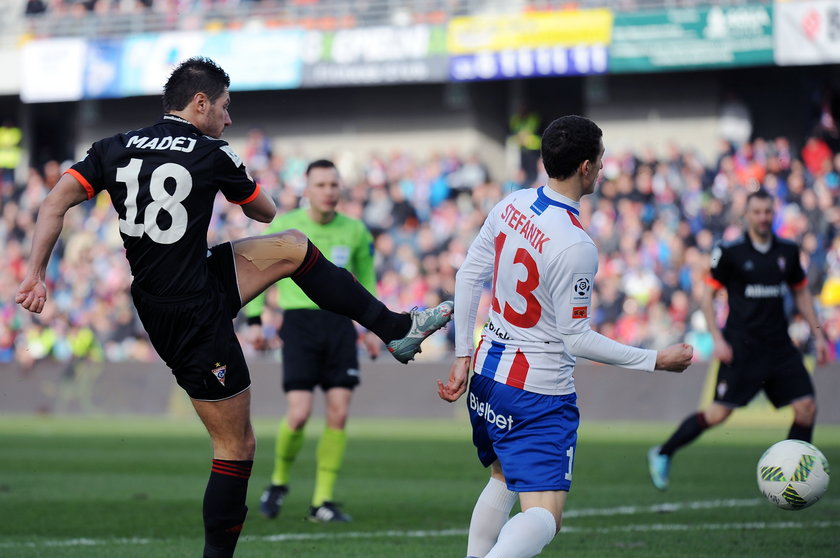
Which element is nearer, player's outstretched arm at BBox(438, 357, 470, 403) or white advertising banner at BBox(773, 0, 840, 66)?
player's outstretched arm at BBox(438, 357, 470, 403)

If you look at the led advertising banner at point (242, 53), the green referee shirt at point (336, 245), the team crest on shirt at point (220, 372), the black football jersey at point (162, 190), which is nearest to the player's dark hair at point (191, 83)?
the black football jersey at point (162, 190)

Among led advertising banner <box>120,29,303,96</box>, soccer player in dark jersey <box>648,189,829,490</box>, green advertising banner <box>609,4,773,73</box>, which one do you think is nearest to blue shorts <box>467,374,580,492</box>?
soccer player in dark jersey <box>648,189,829,490</box>

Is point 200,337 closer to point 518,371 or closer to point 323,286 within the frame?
point 323,286

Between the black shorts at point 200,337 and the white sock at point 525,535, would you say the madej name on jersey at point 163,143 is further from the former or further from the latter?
the white sock at point 525,535

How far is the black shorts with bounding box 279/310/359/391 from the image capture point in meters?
9.47

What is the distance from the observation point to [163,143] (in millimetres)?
5656

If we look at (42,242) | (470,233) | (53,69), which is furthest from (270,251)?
(53,69)

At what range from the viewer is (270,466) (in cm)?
1335

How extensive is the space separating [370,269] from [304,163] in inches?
690

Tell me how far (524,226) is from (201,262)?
1539 millimetres

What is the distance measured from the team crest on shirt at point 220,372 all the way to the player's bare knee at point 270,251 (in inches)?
20.7

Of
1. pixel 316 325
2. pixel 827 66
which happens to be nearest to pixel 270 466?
pixel 316 325

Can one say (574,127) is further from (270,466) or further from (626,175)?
(626,175)

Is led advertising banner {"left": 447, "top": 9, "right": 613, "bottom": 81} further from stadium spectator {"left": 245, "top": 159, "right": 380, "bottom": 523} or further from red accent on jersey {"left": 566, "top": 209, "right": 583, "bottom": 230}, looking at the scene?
red accent on jersey {"left": 566, "top": 209, "right": 583, "bottom": 230}
